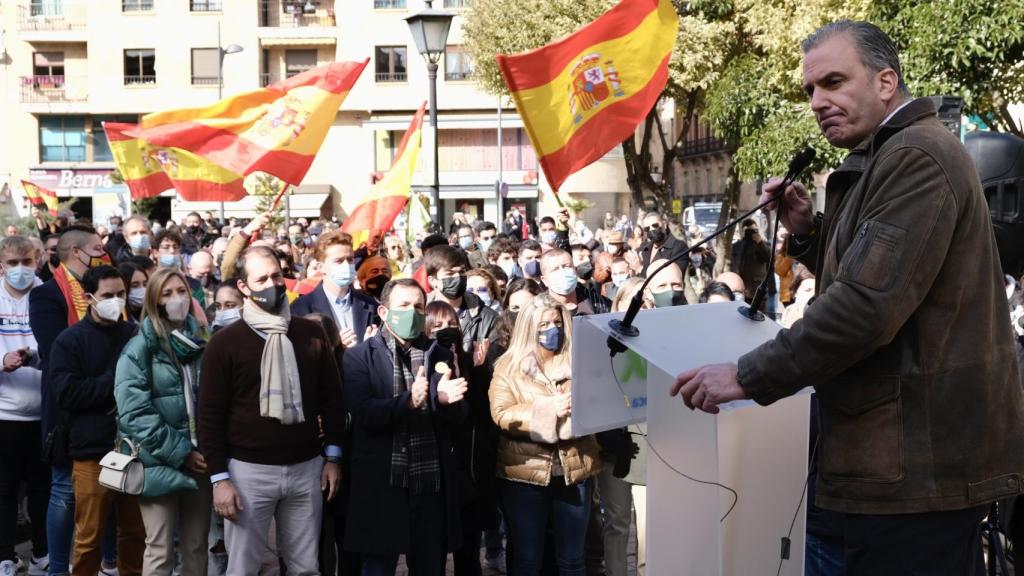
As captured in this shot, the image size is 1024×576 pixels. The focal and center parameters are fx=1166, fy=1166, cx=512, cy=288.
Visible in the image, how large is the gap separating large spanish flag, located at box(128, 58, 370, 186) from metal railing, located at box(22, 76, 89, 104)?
148 ft

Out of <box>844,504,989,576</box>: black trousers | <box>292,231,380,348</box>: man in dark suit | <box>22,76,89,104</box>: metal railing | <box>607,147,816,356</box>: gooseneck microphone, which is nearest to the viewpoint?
<box>844,504,989,576</box>: black trousers

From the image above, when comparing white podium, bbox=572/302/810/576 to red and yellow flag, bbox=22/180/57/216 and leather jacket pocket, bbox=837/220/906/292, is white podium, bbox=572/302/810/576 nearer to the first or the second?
leather jacket pocket, bbox=837/220/906/292

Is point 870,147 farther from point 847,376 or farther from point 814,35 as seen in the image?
point 847,376

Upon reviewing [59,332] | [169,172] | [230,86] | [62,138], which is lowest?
[59,332]

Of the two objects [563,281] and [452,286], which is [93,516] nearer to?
[452,286]

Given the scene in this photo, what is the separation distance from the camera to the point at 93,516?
21.0ft

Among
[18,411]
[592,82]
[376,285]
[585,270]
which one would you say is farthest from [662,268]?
[585,270]

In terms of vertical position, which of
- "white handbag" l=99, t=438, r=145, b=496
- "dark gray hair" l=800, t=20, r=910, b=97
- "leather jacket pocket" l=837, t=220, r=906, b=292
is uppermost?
"dark gray hair" l=800, t=20, r=910, b=97

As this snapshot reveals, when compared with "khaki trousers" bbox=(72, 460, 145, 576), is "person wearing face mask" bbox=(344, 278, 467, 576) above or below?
above

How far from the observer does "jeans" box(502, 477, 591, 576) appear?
598cm

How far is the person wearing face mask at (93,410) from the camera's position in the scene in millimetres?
6324

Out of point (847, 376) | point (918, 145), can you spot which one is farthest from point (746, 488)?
point (918, 145)

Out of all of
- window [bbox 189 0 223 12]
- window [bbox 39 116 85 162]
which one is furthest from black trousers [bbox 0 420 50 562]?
window [bbox 39 116 85 162]

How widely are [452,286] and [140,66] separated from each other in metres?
47.4
